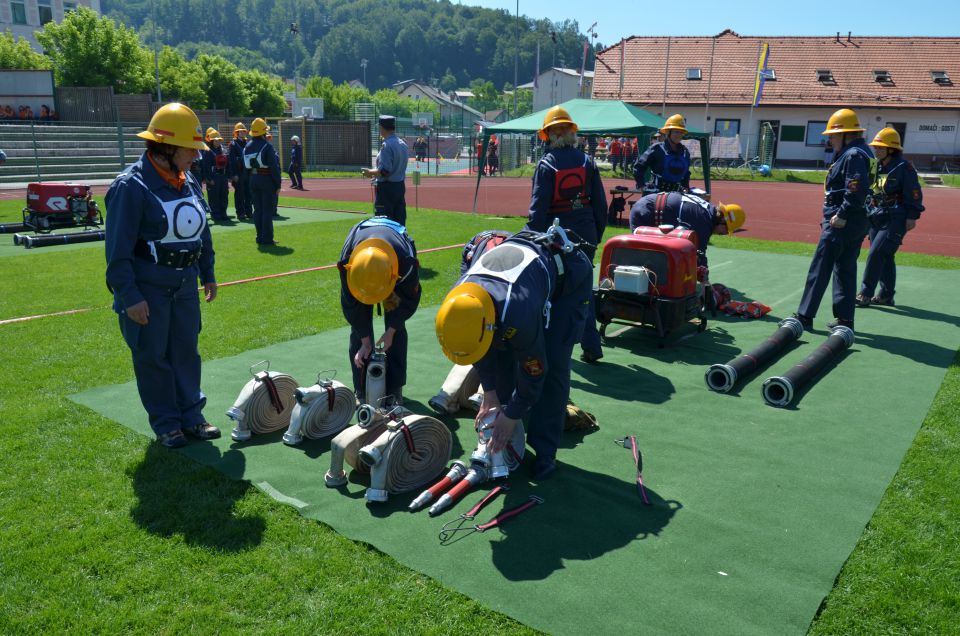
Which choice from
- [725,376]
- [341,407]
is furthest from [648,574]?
[725,376]

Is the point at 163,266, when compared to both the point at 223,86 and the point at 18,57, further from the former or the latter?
the point at 223,86

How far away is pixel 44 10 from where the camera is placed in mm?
62125

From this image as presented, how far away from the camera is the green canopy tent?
17281 millimetres

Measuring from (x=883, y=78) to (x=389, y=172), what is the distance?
43.9m

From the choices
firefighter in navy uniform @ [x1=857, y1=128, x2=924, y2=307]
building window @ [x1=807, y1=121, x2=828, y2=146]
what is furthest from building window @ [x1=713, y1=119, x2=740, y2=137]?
firefighter in navy uniform @ [x1=857, y1=128, x2=924, y2=307]

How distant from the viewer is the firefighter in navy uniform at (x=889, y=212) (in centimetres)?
938

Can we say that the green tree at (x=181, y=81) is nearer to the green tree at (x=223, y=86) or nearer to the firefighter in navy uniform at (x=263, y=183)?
the green tree at (x=223, y=86)

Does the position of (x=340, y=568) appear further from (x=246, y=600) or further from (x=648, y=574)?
(x=648, y=574)

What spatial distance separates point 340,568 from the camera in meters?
3.65

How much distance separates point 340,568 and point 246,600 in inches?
18.4

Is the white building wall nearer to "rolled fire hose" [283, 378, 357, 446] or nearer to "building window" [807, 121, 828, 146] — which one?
"building window" [807, 121, 828, 146]

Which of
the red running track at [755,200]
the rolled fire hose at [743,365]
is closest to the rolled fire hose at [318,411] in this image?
the rolled fire hose at [743,365]

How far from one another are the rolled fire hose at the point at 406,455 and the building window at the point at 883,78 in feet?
159

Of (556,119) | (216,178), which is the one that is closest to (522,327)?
(556,119)
